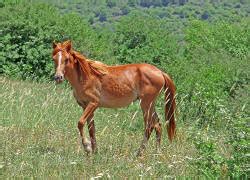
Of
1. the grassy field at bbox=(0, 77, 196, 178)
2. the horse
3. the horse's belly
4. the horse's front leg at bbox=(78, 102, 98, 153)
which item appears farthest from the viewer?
Answer: the horse's belly

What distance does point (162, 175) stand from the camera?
5.26 m

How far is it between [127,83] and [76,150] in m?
1.55

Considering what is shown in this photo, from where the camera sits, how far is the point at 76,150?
22.5 feet

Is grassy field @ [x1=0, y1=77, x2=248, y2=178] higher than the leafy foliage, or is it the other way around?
grassy field @ [x1=0, y1=77, x2=248, y2=178]

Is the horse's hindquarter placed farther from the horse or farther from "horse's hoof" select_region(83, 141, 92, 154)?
"horse's hoof" select_region(83, 141, 92, 154)

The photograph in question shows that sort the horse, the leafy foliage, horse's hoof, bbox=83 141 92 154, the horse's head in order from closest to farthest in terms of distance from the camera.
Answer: the leafy foliage
horse's hoof, bbox=83 141 92 154
the horse's head
the horse

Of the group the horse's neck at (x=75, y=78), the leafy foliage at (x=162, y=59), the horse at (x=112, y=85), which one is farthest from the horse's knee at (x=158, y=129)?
the horse's neck at (x=75, y=78)

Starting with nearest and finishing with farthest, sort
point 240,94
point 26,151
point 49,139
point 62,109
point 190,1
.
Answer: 1. point 26,151
2. point 49,139
3. point 62,109
4. point 240,94
5. point 190,1

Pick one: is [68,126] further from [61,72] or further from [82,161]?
[82,161]

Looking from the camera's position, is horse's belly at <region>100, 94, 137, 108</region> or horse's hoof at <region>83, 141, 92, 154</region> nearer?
horse's hoof at <region>83, 141, 92, 154</region>

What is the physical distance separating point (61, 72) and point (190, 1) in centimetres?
14892

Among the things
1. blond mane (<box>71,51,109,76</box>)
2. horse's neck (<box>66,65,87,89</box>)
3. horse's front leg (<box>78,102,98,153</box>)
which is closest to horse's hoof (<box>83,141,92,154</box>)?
horse's front leg (<box>78,102,98,153</box>)

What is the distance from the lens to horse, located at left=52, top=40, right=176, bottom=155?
24.9ft

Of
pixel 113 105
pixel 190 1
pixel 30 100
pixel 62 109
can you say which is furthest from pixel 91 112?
pixel 190 1
